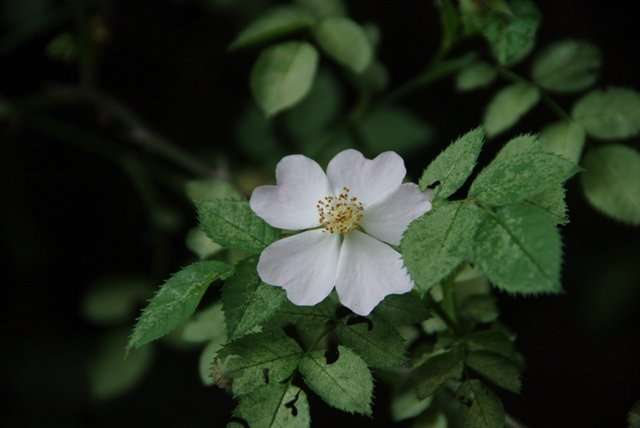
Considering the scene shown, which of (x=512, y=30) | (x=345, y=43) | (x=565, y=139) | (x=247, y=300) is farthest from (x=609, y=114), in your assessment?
(x=247, y=300)

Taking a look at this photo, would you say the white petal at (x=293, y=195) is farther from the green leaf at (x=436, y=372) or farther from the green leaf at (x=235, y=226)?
the green leaf at (x=436, y=372)

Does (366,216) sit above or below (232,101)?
above

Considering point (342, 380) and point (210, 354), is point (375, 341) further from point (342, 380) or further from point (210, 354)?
point (210, 354)

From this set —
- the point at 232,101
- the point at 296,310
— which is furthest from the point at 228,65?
the point at 296,310

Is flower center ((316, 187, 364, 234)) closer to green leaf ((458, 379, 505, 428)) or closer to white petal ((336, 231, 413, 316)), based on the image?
white petal ((336, 231, 413, 316))

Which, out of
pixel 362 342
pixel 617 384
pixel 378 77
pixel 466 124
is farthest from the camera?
pixel 466 124

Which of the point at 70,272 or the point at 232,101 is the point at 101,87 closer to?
the point at 232,101
